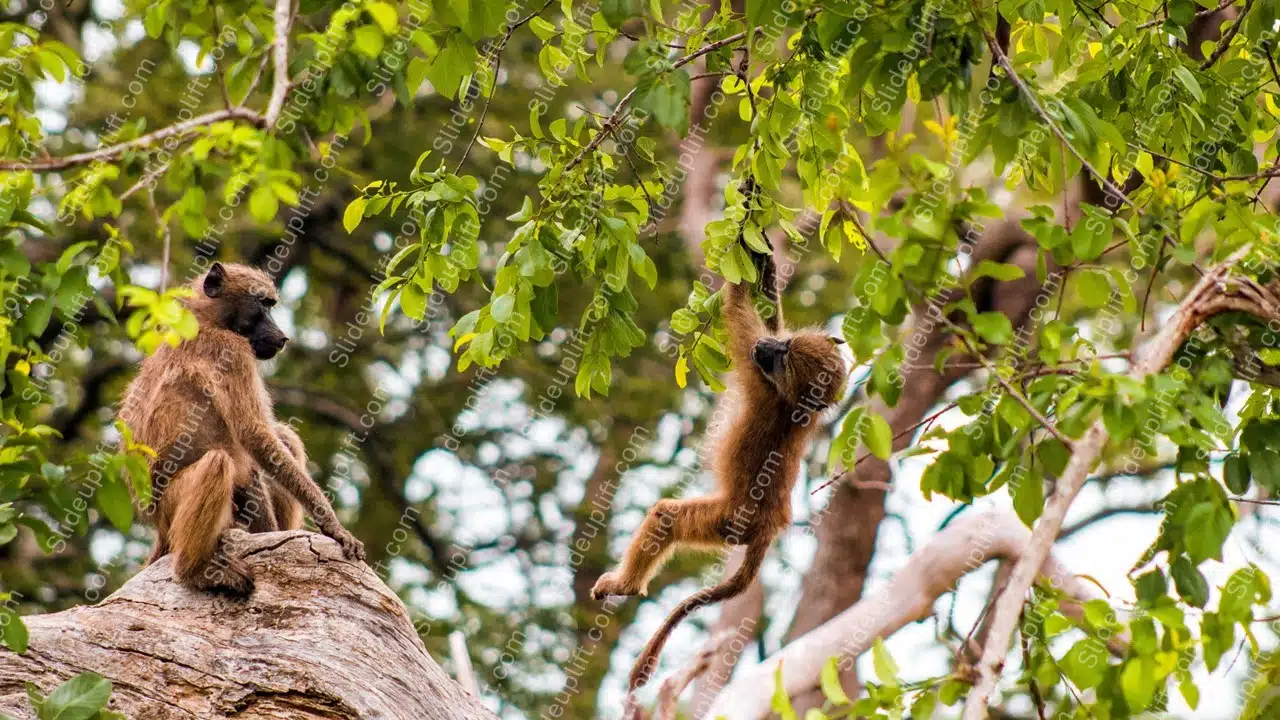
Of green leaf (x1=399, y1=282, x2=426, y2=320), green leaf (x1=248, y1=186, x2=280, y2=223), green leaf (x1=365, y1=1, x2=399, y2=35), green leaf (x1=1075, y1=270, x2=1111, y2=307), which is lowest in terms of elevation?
green leaf (x1=1075, y1=270, x2=1111, y2=307)

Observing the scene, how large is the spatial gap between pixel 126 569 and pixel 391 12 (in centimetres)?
1192

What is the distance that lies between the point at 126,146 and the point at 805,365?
4.54 meters

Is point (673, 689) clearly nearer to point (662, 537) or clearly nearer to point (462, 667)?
point (662, 537)

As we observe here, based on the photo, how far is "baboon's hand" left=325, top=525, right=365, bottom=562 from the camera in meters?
6.53

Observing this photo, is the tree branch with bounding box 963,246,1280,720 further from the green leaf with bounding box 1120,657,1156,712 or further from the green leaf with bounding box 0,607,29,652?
the green leaf with bounding box 0,607,29,652

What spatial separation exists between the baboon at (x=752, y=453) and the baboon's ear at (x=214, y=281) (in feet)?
9.75

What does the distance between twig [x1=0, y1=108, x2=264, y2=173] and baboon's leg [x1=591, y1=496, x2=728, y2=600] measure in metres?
4.31

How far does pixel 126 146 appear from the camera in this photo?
3.61 m

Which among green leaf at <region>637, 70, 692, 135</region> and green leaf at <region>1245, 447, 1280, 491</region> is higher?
green leaf at <region>637, 70, 692, 135</region>

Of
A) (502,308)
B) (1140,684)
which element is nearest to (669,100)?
(502,308)

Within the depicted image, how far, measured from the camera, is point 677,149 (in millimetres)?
18422

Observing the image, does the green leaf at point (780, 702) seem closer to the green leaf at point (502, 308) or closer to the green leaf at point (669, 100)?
the green leaf at point (669, 100)

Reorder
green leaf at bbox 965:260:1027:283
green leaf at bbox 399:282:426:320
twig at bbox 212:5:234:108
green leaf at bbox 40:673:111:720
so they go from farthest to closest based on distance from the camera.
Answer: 1. green leaf at bbox 399:282:426:320
2. twig at bbox 212:5:234:108
3. green leaf at bbox 40:673:111:720
4. green leaf at bbox 965:260:1027:283

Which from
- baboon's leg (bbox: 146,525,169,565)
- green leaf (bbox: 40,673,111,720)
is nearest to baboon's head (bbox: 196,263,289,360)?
baboon's leg (bbox: 146,525,169,565)
